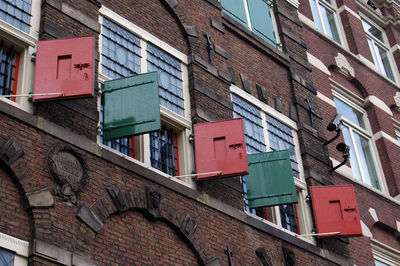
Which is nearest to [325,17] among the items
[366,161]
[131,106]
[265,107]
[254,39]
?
[366,161]

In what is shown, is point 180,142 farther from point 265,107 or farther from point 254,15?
point 254,15

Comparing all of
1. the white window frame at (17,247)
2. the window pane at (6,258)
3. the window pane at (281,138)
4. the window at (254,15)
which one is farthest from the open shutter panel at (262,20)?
the window pane at (6,258)

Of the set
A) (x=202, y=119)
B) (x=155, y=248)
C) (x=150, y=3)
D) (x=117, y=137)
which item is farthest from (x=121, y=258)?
(x=150, y=3)

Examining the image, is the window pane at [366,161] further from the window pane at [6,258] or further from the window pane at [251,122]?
the window pane at [6,258]

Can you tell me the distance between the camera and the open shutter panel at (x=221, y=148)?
1247 cm

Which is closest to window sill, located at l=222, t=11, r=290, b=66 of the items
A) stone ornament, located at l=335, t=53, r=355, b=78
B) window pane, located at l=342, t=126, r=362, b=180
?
window pane, located at l=342, t=126, r=362, b=180

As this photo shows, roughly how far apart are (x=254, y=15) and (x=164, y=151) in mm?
6003

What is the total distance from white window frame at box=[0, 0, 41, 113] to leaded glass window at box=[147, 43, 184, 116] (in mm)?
2594

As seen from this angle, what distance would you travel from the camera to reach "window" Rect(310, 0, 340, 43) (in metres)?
21.6

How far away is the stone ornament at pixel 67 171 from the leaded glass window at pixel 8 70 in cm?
114

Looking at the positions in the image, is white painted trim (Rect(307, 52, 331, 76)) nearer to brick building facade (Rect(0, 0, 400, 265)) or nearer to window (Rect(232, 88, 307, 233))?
brick building facade (Rect(0, 0, 400, 265))

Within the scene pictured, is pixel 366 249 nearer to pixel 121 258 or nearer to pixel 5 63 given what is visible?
pixel 121 258

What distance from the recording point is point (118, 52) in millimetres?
12766

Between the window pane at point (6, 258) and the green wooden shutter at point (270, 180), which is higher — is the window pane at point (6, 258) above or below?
below
